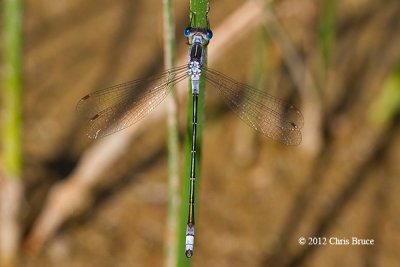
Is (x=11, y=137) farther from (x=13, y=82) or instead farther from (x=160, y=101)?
(x=160, y=101)

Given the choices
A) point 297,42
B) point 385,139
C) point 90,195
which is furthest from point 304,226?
point 297,42

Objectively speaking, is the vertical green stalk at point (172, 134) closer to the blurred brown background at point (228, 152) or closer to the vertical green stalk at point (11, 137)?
the vertical green stalk at point (11, 137)

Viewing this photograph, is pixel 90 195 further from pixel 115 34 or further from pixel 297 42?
pixel 297 42

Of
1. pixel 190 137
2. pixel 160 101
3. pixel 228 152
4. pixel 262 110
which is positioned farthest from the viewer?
pixel 228 152

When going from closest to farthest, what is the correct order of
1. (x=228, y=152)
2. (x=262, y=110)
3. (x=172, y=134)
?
(x=172, y=134) < (x=262, y=110) < (x=228, y=152)

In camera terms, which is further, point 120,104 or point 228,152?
point 228,152

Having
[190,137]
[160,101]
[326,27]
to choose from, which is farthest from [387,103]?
[190,137]
